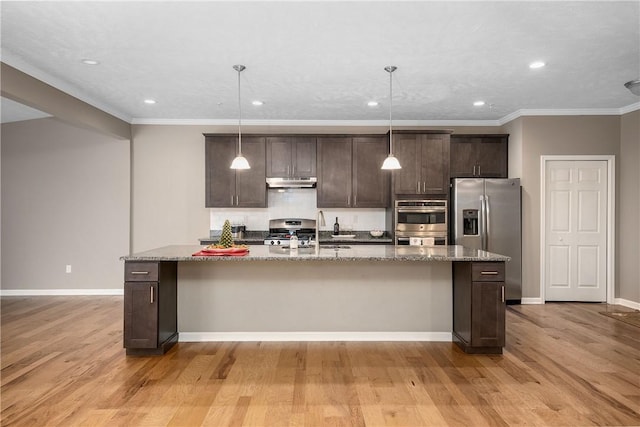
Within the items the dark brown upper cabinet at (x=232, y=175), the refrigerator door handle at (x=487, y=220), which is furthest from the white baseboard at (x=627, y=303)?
the dark brown upper cabinet at (x=232, y=175)

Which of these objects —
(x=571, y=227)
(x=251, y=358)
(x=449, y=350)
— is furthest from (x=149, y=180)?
(x=571, y=227)

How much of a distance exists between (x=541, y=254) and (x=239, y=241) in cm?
421

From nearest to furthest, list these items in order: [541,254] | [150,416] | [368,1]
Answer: [150,416]
[368,1]
[541,254]

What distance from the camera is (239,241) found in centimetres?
577

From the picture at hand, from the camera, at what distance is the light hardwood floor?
8.29 ft

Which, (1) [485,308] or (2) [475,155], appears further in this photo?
(2) [475,155]

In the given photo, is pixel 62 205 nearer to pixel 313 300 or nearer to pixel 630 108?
pixel 313 300

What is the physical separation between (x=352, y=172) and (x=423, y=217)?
1208mm

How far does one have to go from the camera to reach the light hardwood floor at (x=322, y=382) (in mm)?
2525

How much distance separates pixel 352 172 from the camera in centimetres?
605

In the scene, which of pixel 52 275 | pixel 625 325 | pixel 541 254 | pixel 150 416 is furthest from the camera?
pixel 52 275

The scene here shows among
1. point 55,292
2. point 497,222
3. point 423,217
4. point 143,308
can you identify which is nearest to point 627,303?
point 497,222

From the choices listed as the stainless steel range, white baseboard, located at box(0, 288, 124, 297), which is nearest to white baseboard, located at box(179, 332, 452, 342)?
the stainless steel range

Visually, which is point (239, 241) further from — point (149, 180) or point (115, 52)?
point (115, 52)
